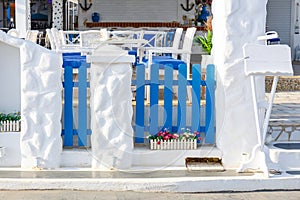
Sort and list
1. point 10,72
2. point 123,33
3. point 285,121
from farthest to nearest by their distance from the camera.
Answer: point 123,33, point 285,121, point 10,72

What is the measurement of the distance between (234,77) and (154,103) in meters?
0.75

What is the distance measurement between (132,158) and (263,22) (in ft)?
5.43

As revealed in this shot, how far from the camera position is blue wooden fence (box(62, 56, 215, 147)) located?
489 cm

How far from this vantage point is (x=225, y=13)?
15.5 ft

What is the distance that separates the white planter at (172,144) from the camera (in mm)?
4867

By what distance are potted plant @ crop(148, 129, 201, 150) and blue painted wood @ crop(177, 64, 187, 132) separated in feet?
0.35

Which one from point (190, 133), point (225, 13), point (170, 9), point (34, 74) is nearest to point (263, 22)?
point (225, 13)

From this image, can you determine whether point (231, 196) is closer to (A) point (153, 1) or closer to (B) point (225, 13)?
(B) point (225, 13)

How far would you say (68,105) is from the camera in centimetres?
490

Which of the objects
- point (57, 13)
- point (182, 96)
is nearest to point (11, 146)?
point (182, 96)

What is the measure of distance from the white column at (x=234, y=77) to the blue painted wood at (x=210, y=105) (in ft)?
0.18

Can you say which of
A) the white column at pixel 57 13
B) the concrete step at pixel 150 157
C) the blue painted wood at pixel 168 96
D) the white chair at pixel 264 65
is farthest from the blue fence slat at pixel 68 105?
the white column at pixel 57 13

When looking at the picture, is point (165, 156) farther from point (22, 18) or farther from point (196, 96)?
point (22, 18)

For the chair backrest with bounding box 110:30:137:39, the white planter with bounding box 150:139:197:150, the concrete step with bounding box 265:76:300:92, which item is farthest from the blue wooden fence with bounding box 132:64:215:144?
the concrete step with bounding box 265:76:300:92
